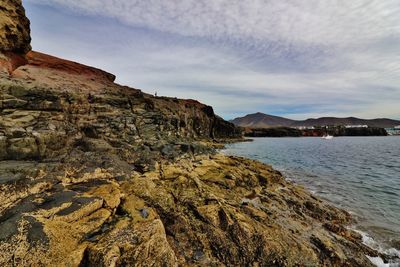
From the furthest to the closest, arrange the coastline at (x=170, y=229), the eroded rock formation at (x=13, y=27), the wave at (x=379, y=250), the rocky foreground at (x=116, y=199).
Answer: the eroded rock formation at (x=13, y=27), the wave at (x=379, y=250), the rocky foreground at (x=116, y=199), the coastline at (x=170, y=229)

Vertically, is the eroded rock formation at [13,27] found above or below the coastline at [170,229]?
above

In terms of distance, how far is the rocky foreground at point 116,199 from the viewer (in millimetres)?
6590

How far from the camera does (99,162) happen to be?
12.3 m

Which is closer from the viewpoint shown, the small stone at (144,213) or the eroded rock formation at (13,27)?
the small stone at (144,213)

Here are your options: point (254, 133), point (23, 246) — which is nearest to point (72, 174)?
→ point (23, 246)

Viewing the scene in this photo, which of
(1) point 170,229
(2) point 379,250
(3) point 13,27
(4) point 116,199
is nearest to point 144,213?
(1) point 170,229

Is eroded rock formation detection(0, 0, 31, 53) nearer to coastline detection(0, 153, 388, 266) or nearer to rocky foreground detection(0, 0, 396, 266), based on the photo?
rocky foreground detection(0, 0, 396, 266)

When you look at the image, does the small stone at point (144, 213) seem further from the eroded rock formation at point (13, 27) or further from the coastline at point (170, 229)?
the eroded rock formation at point (13, 27)

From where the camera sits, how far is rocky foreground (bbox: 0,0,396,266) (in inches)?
259

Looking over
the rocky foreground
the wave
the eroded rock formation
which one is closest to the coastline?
the rocky foreground

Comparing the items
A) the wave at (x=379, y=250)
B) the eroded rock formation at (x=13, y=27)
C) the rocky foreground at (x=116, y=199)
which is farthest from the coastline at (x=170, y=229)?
the eroded rock formation at (x=13, y=27)

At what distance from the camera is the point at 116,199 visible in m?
8.89

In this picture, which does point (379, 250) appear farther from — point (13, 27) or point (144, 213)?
point (13, 27)

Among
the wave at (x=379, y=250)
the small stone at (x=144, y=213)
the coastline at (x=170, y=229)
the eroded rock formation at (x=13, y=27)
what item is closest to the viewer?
the coastline at (x=170, y=229)
